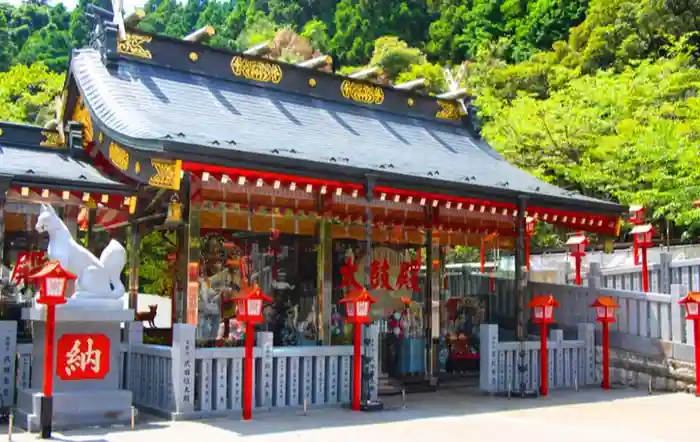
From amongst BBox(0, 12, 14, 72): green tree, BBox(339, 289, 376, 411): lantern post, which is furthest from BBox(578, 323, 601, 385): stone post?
BBox(0, 12, 14, 72): green tree

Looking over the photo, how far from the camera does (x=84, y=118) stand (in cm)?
1302

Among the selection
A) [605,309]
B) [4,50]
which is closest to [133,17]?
[605,309]

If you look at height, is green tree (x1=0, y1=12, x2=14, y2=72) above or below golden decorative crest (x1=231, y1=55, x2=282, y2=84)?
above

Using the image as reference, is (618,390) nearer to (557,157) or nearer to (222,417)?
(222,417)

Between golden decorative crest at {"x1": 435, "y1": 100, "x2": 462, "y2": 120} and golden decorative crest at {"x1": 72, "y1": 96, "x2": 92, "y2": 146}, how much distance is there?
25.8 ft

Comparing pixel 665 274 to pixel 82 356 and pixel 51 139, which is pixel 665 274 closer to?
pixel 82 356

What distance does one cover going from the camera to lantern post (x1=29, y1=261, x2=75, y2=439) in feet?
26.7

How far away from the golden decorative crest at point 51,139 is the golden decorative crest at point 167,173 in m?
3.76

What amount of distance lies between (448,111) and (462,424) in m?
9.47

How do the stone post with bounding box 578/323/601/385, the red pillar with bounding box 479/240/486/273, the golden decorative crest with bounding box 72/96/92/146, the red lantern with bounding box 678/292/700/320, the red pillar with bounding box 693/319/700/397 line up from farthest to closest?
1. the red pillar with bounding box 479/240/486/273
2. the stone post with bounding box 578/323/601/385
3. the golden decorative crest with bounding box 72/96/92/146
4. the red pillar with bounding box 693/319/700/397
5. the red lantern with bounding box 678/292/700/320

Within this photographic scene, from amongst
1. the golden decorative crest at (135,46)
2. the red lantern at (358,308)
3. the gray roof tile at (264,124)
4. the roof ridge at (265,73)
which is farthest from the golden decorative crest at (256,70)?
the red lantern at (358,308)

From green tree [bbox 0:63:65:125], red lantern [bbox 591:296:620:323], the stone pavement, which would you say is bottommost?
the stone pavement

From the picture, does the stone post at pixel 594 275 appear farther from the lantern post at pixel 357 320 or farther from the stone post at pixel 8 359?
the stone post at pixel 8 359

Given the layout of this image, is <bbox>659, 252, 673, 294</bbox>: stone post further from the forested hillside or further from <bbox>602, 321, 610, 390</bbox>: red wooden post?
<bbox>602, 321, 610, 390</bbox>: red wooden post
